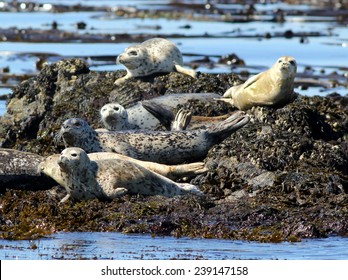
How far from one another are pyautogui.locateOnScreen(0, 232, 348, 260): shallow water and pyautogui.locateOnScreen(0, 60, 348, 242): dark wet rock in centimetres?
15

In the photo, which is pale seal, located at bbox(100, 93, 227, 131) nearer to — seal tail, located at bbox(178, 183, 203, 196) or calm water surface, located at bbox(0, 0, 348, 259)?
Answer: seal tail, located at bbox(178, 183, 203, 196)

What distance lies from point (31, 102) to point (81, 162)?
412 cm

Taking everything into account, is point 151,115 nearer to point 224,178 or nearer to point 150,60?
point 150,60

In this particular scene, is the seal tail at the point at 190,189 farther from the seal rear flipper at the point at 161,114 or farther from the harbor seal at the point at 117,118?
the seal rear flipper at the point at 161,114

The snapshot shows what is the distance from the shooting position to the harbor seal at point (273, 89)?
1188 centimetres

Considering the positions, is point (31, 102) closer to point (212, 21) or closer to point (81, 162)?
point (81, 162)

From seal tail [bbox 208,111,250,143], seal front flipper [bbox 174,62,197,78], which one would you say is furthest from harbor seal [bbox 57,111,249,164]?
seal front flipper [bbox 174,62,197,78]

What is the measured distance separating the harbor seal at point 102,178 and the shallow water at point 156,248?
0.68m

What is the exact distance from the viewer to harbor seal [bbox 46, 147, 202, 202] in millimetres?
9555

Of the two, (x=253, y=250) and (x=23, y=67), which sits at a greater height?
(x=253, y=250)

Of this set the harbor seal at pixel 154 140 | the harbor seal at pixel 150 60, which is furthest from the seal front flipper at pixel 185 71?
the harbor seal at pixel 154 140

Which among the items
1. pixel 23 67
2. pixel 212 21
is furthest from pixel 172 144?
pixel 212 21

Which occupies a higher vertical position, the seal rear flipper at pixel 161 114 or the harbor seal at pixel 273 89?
the harbor seal at pixel 273 89

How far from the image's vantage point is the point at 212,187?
395 inches
